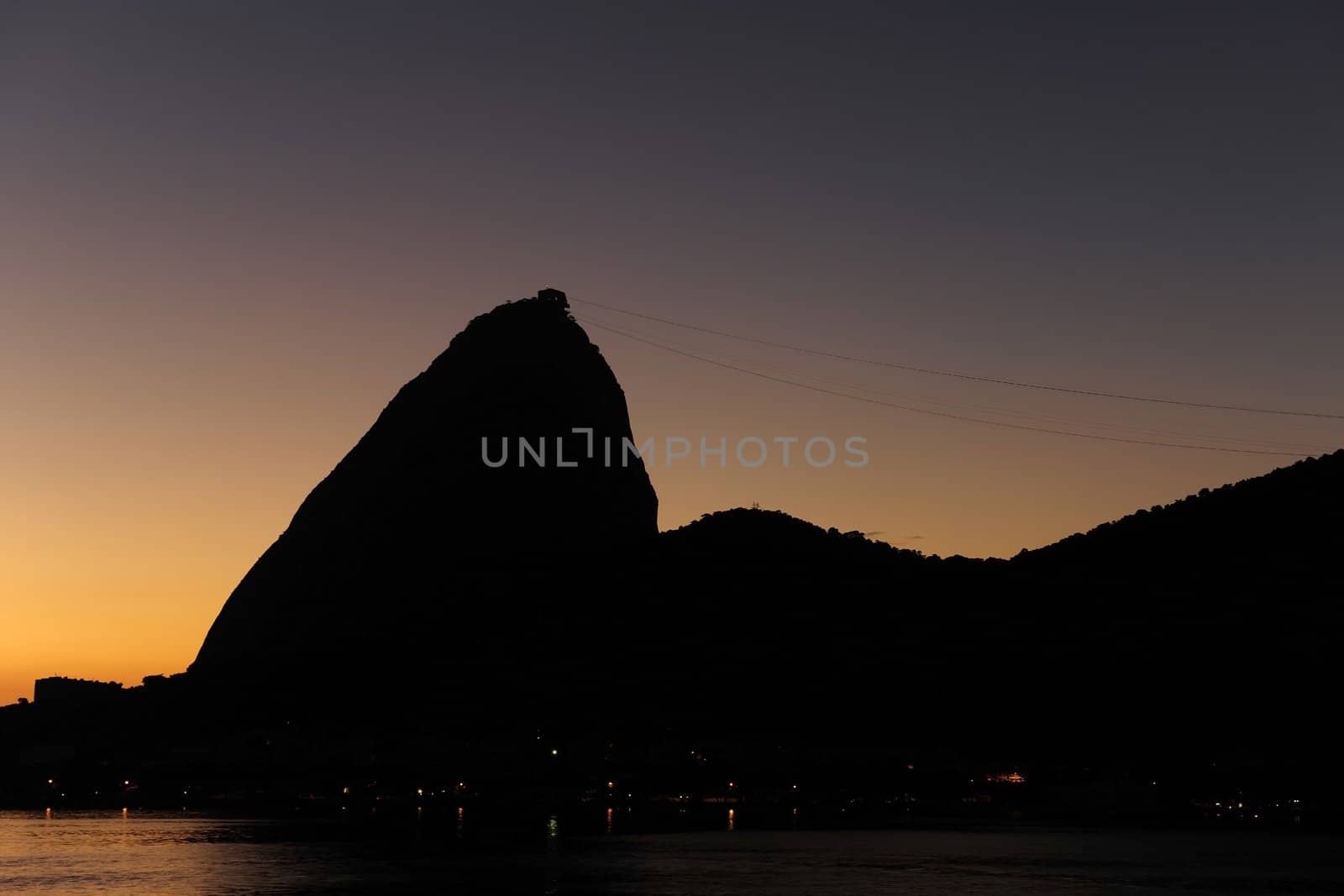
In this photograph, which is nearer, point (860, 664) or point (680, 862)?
point (680, 862)

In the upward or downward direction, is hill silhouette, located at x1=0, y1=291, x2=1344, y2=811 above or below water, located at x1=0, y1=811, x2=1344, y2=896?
above

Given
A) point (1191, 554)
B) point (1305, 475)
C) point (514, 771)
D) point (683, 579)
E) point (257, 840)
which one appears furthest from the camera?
point (514, 771)

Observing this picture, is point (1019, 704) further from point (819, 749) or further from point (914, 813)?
point (914, 813)

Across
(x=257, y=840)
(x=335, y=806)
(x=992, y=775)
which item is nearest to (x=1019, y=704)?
(x=992, y=775)

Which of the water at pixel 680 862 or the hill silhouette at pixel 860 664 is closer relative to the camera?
the water at pixel 680 862

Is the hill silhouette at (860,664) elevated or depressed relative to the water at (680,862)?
elevated

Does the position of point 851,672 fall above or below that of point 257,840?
above

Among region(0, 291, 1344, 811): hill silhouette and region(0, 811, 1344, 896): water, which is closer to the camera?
region(0, 811, 1344, 896): water

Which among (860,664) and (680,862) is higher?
(860,664)
